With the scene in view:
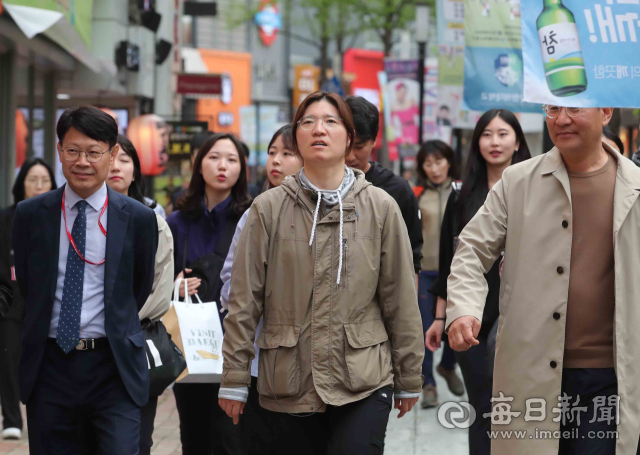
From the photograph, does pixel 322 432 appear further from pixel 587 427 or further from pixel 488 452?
pixel 488 452

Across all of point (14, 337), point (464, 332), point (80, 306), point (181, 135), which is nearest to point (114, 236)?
point (80, 306)

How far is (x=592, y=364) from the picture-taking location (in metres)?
3.78

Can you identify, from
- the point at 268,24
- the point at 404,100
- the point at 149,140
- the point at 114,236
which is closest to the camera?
the point at 114,236

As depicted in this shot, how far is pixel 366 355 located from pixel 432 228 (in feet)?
17.9

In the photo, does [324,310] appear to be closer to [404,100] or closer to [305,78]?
[404,100]

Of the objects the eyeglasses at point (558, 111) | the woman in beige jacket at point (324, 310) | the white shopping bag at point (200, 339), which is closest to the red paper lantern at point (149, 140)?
the white shopping bag at point (200, 339)

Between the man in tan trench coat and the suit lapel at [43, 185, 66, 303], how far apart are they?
5.67 feet

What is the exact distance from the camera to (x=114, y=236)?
4.32 meters

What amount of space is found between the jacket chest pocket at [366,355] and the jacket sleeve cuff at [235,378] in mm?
438

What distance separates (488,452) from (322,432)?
1621 mm

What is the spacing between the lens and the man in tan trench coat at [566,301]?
12.1 feet

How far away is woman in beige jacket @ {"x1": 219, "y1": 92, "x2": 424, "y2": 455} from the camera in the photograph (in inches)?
154

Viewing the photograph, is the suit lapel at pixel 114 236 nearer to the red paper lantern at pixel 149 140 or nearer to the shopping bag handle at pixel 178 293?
the shopping bag handle at pixel 178 293

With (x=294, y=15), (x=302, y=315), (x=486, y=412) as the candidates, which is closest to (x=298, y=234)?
(x=302, y=315)
